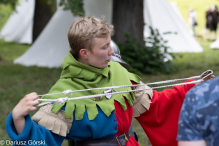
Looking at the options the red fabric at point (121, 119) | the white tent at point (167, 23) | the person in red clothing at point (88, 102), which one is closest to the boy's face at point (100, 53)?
the person in red clothing at point (88, 102)

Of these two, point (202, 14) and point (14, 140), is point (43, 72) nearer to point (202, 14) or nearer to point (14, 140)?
point (14, 140)

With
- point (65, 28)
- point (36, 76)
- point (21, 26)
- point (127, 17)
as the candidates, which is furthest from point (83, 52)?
point (21, 26)

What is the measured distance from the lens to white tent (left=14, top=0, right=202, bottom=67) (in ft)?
28.3

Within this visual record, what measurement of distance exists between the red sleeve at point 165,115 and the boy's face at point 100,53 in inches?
22.5

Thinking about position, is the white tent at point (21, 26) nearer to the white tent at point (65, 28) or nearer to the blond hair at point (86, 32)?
the white tent at point (65, 28)

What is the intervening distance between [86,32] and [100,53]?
16 centimetres

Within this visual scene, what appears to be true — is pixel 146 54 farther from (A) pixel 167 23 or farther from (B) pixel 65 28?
(A) pixel 167 23

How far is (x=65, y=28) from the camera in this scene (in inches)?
352

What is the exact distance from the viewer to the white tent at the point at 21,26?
15289mm

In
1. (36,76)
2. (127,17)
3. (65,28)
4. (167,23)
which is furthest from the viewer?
(167,23)

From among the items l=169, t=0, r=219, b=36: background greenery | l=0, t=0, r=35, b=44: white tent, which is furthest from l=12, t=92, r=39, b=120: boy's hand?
l=169, t=0, r=219, b=36: background greenery

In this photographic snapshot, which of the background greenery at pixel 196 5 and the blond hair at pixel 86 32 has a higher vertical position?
the blond hair at pixel 86 32

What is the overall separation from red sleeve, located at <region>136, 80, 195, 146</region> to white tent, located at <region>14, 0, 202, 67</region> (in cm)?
634

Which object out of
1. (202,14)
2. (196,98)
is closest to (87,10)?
(196,98)
